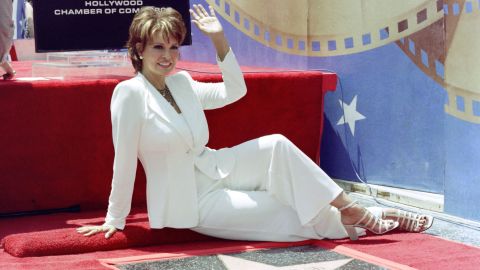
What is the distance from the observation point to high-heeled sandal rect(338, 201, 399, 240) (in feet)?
12.5

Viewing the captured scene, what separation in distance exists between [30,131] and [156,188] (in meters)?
1.00

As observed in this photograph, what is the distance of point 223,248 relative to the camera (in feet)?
12.2

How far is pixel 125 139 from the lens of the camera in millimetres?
3688

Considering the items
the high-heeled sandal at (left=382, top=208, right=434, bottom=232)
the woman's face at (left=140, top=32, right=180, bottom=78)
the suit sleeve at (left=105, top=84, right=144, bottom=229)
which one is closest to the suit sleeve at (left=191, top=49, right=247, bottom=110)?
the woman's face at (left=140, top=32, right=180, bottom=78)

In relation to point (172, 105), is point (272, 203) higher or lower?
lower

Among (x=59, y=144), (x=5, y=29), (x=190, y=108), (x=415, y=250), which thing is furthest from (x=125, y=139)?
(x=415, y=250)

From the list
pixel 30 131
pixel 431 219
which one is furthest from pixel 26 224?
pixel 431 219

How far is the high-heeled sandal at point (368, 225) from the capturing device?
12.5 feet

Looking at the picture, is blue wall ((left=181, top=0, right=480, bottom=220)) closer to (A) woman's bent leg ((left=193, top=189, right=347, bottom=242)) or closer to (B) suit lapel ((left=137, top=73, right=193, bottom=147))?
(A) woman's bent leg ((left=193, top=189, right=347, bottom=242))

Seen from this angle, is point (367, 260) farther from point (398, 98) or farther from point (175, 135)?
point (398, 98)

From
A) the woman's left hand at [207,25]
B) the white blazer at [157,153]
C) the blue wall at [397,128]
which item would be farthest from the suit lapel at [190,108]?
the blue wall at [397,128]

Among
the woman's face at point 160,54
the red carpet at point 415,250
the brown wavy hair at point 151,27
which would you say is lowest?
the red carpet at point 415,250

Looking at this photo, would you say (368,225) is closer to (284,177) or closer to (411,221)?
(411,221)

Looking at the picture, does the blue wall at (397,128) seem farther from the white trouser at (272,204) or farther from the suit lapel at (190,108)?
the suit lapel at (190,108)
